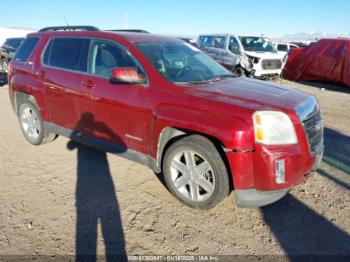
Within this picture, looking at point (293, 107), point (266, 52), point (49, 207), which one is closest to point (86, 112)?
point (49, 207)

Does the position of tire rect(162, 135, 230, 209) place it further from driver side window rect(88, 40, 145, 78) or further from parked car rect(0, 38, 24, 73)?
parked car rect(0, 38, 24, 73)

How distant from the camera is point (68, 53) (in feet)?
14.7

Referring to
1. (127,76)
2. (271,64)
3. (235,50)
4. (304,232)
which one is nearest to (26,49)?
(127,76)

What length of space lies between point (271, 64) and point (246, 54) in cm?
134

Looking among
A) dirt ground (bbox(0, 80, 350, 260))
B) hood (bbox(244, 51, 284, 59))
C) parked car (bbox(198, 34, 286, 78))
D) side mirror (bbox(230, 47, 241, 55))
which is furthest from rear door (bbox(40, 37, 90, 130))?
hood (bbox(244, 51, 284, 59))

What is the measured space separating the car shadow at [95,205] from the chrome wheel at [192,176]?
0.75 meters

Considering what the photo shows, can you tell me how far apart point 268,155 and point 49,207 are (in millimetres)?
2400

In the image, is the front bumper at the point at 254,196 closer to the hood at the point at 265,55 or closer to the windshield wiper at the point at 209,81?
the windshield wiper at the point at 209,81

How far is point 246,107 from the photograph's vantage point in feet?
9.60

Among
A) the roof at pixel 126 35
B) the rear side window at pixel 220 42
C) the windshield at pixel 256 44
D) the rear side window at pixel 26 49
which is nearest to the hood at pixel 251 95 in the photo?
the roof at pixel 126 35

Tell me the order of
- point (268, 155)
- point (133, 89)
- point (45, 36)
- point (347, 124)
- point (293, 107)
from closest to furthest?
A: 1. point (268, 155)
2. point (293, 107)
3. point (133, 89)
4. point (45, 36)
5. point (347, 124)

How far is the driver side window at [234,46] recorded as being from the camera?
12625 mm

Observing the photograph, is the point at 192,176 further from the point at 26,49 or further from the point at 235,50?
the point at 235,50

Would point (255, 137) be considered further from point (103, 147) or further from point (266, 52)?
point (266, 52)
